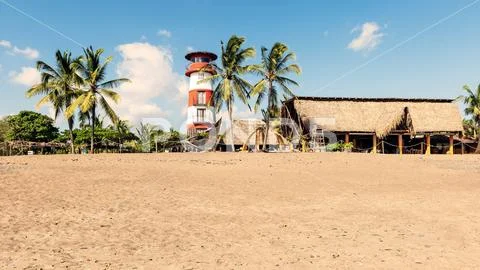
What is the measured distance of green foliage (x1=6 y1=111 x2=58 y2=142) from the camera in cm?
4203

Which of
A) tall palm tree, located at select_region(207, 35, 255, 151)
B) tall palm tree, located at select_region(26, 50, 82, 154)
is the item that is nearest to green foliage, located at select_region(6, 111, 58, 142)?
tall palm tree, located at select_region(26, 50, 82, 154)

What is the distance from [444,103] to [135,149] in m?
29.1

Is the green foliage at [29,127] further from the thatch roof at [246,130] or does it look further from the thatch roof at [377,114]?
the thatch roof at [377,114]

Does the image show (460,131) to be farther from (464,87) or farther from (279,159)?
(279,159)

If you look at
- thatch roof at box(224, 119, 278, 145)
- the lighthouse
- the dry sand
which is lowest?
the dry sand

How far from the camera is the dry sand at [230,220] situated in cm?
576

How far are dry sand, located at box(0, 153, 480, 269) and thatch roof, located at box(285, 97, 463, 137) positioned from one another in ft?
53.3

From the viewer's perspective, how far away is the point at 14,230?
22.1 feet

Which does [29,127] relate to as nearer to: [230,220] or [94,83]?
[94,83]

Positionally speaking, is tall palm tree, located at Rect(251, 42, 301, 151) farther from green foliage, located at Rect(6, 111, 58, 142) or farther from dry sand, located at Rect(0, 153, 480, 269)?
green foliage, located at Rect(6, 111, 58, 142)

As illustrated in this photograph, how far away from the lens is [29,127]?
4231cm

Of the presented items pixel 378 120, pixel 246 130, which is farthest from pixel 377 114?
pixel 246 130

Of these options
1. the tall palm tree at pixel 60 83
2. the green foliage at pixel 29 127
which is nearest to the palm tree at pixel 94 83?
the tall palm tree at pixel 60 83

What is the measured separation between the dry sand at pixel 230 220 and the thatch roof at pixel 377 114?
640 inches
